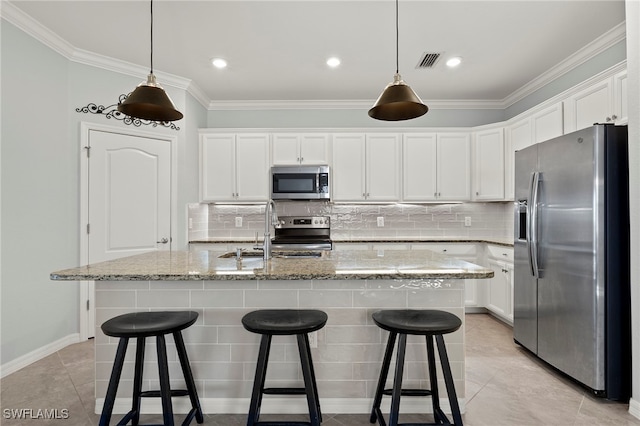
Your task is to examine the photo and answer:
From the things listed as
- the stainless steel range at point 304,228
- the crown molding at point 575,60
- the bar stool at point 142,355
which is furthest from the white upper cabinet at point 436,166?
the bar stool at point 142,355

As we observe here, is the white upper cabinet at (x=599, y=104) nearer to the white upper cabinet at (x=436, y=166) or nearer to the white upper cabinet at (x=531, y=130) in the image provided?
the white upper cabinet at (x=531, y=130)

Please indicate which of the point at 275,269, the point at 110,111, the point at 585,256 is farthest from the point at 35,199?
the point at 585,256

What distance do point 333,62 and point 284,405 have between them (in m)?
2.96

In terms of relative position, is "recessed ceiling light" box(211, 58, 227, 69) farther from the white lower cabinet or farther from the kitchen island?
the white lower cabinet

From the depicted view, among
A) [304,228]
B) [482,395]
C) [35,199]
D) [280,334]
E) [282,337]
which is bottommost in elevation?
[482,395]

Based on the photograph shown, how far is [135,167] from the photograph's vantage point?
3471 mm

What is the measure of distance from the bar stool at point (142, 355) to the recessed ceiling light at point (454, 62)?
3.18 metres

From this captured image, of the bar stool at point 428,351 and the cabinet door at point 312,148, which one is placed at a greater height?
the cabinet door at point 312,148

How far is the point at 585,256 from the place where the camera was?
220cm

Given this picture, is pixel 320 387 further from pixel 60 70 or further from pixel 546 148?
pixel 60 70

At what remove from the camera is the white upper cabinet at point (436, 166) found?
13.8ft

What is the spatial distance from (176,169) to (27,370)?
85.1 inches

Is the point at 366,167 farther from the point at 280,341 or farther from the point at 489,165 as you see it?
the point at 280,341

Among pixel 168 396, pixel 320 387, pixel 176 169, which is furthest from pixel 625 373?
pixel 176 169
